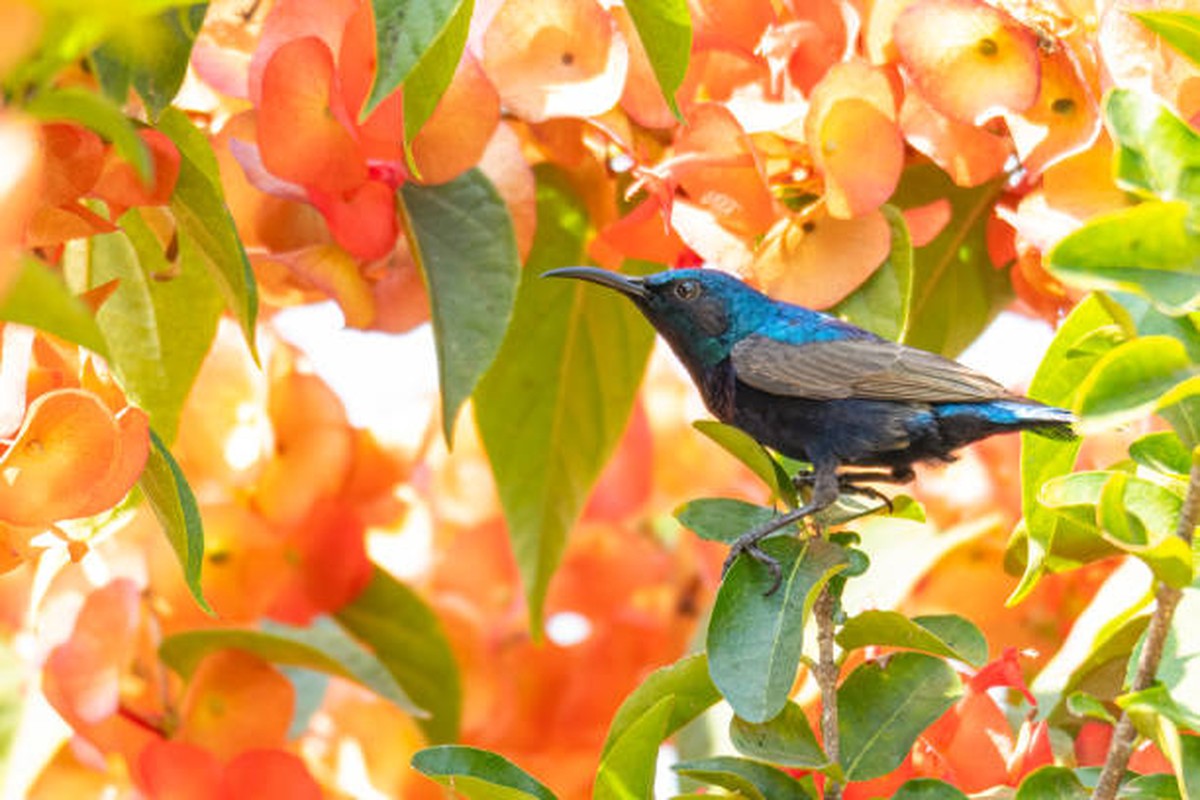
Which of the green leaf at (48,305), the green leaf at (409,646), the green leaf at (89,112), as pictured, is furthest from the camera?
the green leaf at (409,646)

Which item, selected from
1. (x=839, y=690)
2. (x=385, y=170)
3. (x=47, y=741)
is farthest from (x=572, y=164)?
(x=47, y=741)

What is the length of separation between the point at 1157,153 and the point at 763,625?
1.52 ft

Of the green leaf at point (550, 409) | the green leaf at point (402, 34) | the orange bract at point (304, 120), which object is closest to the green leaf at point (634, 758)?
the green leaf at point (402, 34)

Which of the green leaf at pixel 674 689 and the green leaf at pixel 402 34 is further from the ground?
the green leaf at pixel 402 34

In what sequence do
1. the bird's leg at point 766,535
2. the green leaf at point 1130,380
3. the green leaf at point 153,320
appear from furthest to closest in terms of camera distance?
the green leaf at point 153,320
the bird's leg at point 766,535
the green leaf at point 1130,380

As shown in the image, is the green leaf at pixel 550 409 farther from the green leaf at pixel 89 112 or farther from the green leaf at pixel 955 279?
the green leaf at pixel 89 112

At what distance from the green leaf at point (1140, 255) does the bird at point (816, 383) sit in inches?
25.4

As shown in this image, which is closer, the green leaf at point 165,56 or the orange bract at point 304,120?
the green leaf at point 165,56

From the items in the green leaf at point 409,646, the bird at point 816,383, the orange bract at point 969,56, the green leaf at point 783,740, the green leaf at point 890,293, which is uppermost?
the orange bract at point 969,56

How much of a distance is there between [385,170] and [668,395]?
170 cm

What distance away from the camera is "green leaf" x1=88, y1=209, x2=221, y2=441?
1756mm

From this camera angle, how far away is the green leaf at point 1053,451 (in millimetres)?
1394

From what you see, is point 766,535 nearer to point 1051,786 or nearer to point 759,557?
point 759,557

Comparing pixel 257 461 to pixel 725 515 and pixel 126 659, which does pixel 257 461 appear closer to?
pixel 126 659
